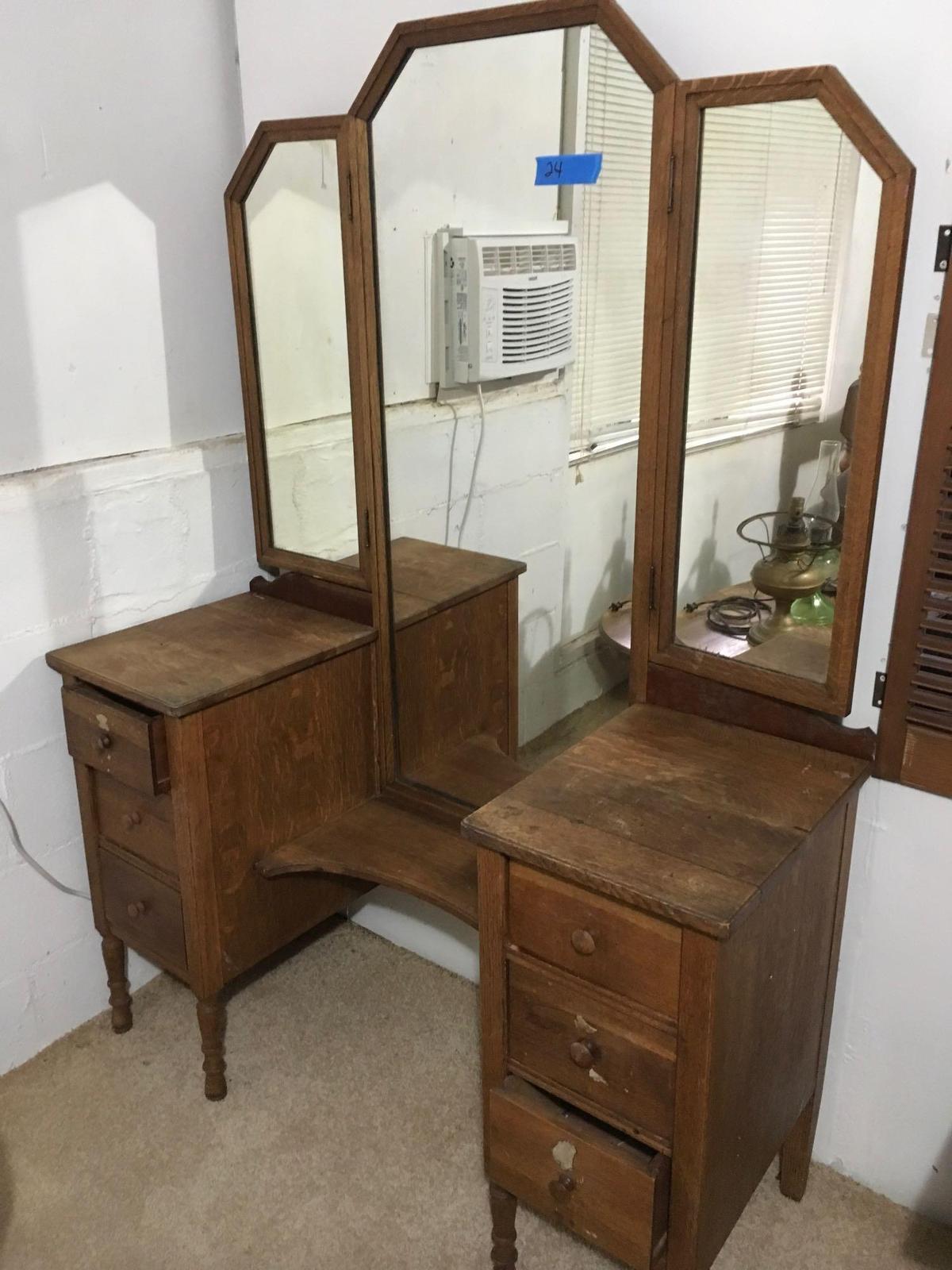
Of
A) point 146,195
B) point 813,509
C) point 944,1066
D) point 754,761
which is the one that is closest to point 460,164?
point 146,195

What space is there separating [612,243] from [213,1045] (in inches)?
55.4

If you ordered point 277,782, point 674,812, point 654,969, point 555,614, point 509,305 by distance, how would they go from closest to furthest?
1. point 654,969
2. point 674,812
3. point 509,305
4. point 555,614
5. point 277,782

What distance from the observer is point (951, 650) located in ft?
4.28

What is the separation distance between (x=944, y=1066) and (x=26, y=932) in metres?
1.50

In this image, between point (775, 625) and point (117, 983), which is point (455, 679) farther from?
point (117, 983)

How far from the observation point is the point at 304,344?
71.6 inches

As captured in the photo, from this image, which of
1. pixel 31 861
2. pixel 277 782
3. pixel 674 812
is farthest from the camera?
pixel 31 861

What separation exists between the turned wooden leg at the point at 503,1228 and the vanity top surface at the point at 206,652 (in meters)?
0.80

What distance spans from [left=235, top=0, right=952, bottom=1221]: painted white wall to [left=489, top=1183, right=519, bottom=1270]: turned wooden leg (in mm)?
520

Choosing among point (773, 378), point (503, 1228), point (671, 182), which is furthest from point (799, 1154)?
A: point (671, 182)

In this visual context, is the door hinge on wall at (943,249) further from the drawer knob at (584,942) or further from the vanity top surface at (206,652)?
the vanity top surface at (206,652)

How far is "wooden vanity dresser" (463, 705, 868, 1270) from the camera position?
46.3 inches

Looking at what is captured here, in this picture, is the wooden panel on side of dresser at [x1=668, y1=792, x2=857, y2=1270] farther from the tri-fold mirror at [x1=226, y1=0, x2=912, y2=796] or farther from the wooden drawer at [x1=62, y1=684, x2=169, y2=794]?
the wooden drawer at [x1=62, y1=684, x2=169, y2=794]

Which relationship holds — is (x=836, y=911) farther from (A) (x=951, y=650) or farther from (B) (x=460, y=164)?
(B) (x=460, y=164)
